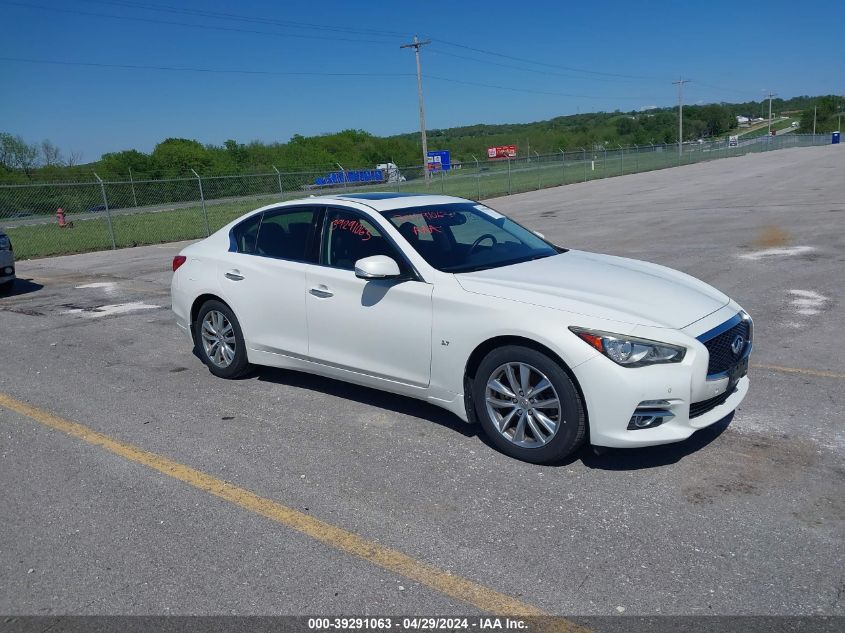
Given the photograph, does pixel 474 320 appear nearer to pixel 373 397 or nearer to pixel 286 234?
pixel 373 397

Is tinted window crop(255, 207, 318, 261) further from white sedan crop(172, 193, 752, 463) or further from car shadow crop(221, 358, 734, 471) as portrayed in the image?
car shadow crop(221, 358, 734, 471)

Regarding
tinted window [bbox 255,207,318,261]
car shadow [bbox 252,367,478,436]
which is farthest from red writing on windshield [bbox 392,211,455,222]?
car shadow [bbox 252,367,478,436]

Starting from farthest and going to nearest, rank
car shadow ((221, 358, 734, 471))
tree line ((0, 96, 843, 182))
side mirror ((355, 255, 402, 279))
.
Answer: tree line ((0, 96, 843, 182)) < side mirror ((355, 255, 402, 279)) < car shadow ((221, 358, 734, 471))

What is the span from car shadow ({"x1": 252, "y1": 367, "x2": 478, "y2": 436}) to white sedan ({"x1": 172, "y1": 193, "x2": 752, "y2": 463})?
1.00 ft

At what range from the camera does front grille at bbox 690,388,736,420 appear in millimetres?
4168

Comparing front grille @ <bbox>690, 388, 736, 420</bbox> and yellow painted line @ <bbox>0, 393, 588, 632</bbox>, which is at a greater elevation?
front grille @ <bbox>690, 388, 736, 420</bbox>

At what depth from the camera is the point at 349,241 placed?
17.8ft

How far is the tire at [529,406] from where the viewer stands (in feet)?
13.6

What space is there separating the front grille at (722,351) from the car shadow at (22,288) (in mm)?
10832

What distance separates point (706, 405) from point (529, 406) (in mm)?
1000

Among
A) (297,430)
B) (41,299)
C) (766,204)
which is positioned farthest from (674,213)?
(297,430)

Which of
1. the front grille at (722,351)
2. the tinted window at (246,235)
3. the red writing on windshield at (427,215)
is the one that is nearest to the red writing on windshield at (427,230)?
the red writing on windshield at (427,215)

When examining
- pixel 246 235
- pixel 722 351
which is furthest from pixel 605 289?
pixel 246 235

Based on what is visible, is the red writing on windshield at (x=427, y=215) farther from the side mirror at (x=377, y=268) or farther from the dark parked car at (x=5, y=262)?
the dark parked car at (x=5, y=262)
